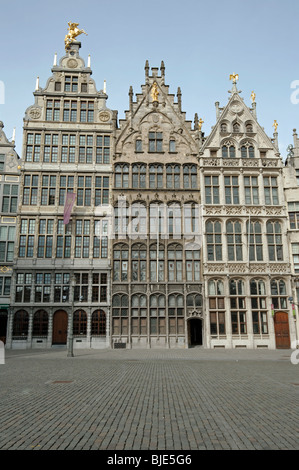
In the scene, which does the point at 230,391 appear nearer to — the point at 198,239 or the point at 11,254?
the point at 198,239

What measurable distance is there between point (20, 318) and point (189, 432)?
2722 cm

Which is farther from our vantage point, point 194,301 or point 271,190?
point 271,190

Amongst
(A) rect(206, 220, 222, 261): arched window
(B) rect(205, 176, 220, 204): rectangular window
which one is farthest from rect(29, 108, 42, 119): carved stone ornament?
(A) rect(206, 220, 222, 261): arched window

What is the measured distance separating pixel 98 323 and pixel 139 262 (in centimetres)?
642

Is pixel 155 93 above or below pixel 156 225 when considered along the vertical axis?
above

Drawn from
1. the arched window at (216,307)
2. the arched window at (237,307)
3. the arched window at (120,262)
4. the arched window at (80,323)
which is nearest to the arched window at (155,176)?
the arched window at (120,262)

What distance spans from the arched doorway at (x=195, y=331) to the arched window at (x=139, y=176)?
13404 mm

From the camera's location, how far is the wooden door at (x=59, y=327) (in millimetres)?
31375

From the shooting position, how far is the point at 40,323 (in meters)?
31.5

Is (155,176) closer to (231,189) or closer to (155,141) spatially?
(155,141)

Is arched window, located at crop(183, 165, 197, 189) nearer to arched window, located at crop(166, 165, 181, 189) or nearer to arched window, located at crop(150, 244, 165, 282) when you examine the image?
arched window, located at crop(166, 165, 181, 189)

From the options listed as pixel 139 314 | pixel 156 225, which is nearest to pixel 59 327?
pixel 139 314

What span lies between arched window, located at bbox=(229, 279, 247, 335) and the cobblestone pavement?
16091mm
